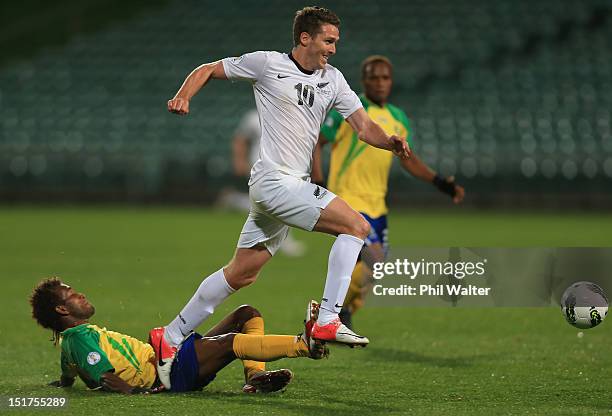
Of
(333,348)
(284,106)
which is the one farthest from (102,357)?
(333,348)

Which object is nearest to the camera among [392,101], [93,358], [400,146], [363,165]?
[93,358]

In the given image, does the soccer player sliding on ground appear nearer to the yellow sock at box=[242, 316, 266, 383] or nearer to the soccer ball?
the yellow sock at box=[242, 316, 266, 383]

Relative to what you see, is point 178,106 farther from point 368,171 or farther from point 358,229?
point 368,171

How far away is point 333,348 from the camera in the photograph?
803 centimetres

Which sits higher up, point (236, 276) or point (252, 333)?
point (236, 276)

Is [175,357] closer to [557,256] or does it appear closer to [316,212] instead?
[316,212]

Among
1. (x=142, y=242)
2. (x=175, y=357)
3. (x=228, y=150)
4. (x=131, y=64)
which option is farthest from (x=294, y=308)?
(x=131, y=64)

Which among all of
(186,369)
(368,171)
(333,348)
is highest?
(368,171)

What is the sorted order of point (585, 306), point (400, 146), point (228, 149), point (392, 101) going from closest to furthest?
point (400, 146)
point (585, 306)
point (228, 149)
point (392, 101)

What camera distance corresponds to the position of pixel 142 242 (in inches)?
660

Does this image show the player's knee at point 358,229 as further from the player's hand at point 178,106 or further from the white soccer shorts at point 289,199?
the player's hand at point 178,106

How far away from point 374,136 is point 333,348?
222cm

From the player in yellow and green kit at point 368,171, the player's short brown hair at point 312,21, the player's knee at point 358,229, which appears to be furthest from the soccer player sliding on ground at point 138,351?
the player in yellow and green kit at point 368,171

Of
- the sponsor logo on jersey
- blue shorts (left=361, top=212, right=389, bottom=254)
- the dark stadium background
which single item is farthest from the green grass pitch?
blue shorts (left=361, top=212, right=389, bottom=254)
